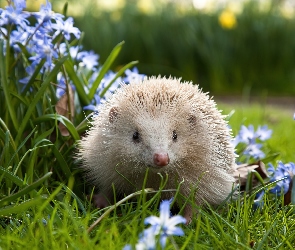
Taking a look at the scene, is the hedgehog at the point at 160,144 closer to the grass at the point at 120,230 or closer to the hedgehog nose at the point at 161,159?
the hedgehog nose at the point at 161,159

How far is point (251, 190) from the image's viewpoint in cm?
300

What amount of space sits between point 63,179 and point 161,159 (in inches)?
33.0

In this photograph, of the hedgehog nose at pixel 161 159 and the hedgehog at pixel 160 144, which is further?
the hedgehog at pixel 160 144

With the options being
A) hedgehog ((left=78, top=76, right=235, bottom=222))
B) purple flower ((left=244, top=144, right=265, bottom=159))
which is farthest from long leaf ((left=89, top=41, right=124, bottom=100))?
purple flower ((left=244, top=144, right=265, bottom=159))

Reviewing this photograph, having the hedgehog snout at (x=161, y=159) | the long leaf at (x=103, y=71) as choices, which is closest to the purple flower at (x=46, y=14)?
the long leaf at (x=103, y=71)

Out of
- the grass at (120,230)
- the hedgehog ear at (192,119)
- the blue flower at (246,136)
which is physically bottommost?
the grass at (120,230)

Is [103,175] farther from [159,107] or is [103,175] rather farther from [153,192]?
[159,107]

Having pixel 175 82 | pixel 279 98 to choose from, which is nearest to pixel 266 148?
pixel 175 82

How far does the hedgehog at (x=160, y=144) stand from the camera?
248 cm

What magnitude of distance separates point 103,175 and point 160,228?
2.94 feet

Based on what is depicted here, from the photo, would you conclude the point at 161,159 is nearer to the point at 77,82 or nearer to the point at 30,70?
the point at 77,82

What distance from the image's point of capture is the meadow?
2.21 m

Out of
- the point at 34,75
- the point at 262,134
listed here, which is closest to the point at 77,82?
the point at 34,75

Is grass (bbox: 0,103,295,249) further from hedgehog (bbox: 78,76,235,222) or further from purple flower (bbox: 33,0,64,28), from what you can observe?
purple flower (bbox: 33,0,64,28)
